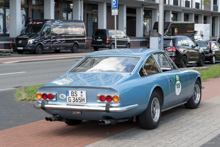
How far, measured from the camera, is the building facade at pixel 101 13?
37688 mm

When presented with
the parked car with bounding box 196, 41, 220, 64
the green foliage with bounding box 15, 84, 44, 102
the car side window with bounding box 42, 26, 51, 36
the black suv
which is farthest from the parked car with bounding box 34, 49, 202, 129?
the black suv

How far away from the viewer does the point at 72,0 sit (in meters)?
43.5

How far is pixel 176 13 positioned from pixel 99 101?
5837 cm

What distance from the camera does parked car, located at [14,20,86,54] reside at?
102 feet

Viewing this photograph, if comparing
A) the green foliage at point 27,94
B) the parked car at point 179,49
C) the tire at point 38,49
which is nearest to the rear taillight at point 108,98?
the green foliage at point 27,94

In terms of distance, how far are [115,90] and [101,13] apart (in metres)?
40.5

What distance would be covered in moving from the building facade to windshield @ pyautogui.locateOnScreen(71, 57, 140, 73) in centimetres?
2567

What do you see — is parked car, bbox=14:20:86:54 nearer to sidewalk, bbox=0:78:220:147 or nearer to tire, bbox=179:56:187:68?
tire, bbox=179:56:187:68

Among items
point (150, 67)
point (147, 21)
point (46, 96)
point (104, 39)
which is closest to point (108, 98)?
point (46, 96)

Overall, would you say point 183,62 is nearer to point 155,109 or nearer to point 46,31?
point 46,31

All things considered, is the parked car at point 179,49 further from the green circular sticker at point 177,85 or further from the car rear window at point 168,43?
the green circular sticker at point 177,85

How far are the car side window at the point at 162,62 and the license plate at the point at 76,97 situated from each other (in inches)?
88.2

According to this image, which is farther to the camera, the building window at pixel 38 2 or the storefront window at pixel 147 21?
the storefront window at pixel 147 21

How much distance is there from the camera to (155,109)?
24.5 ft
